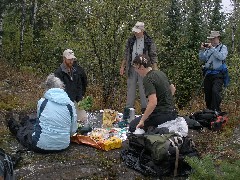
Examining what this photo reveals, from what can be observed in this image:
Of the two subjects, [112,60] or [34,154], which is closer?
[34,154]

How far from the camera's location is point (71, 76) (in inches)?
282

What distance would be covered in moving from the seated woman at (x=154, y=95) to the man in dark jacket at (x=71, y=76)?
1563mm

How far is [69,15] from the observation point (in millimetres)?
12086

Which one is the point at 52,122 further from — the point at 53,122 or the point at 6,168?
the point at 6,168

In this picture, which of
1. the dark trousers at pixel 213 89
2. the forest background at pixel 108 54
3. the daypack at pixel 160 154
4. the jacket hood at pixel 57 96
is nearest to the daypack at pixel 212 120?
the forest background at pixel 108 54

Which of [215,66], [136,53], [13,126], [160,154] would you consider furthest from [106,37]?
[160,154]

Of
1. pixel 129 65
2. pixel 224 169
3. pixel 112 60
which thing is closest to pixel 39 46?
pixel 112 60

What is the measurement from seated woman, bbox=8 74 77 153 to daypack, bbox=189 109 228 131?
276 centimetres

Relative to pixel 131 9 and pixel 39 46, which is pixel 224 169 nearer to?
pixel 131 9

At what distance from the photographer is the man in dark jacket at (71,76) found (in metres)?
6.97

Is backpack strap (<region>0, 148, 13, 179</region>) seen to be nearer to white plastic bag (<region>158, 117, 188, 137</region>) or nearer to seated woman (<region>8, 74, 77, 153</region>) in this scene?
seated woman (<region>8, 74, 77, 153</region>)

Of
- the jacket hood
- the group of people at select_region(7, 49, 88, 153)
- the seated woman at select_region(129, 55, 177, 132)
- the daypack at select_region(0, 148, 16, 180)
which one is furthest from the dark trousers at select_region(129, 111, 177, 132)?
the daypack at select_region(0, 148, 16, 180)

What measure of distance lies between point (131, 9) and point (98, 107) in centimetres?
276

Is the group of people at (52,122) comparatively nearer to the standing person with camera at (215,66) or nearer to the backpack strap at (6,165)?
the backpack strap at (6,165)
